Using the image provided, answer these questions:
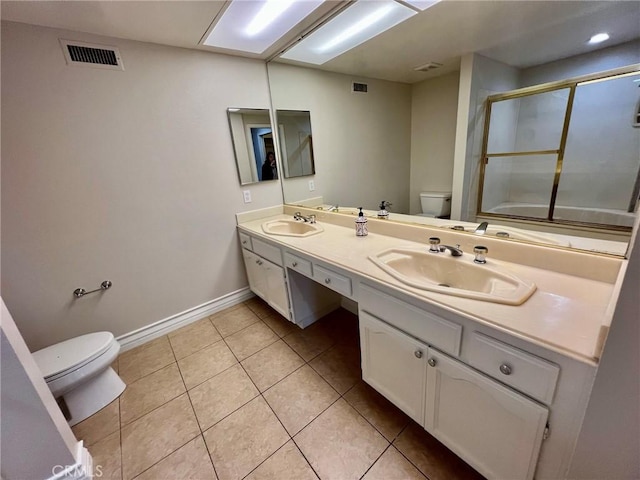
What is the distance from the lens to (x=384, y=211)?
171cm

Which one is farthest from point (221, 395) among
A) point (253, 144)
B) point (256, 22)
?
point (256, 22)

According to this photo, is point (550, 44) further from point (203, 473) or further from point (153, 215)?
point (153, 215)

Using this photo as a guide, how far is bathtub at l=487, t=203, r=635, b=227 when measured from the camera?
35.4 inches

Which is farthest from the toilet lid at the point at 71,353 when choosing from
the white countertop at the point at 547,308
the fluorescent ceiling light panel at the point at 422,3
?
the fluorescent ceiling light panel at the point at 422,3

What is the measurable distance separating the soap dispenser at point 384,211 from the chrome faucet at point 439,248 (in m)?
0.41

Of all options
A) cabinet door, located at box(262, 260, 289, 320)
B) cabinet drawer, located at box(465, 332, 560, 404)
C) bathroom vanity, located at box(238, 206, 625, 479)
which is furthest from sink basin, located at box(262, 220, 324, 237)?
cabinet drawer, located at box(465, 332, 560, 404)

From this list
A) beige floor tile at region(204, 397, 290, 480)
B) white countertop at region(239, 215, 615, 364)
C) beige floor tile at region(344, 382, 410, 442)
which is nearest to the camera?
white countertop at region(239, 215, 615, 364)

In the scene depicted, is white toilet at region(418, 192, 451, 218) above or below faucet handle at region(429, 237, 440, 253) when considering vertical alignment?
above

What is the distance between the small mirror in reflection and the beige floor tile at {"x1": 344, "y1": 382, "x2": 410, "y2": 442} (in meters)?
1.75

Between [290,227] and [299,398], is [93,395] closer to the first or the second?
[299,398]

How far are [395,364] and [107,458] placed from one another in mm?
1479

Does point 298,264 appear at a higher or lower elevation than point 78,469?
higher

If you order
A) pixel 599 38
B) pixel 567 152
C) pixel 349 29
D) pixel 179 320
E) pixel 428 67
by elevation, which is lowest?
pixel 179 320

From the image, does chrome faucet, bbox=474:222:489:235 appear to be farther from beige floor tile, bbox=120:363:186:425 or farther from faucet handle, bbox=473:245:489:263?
beige floor tile, bbox=120:363:186:425
